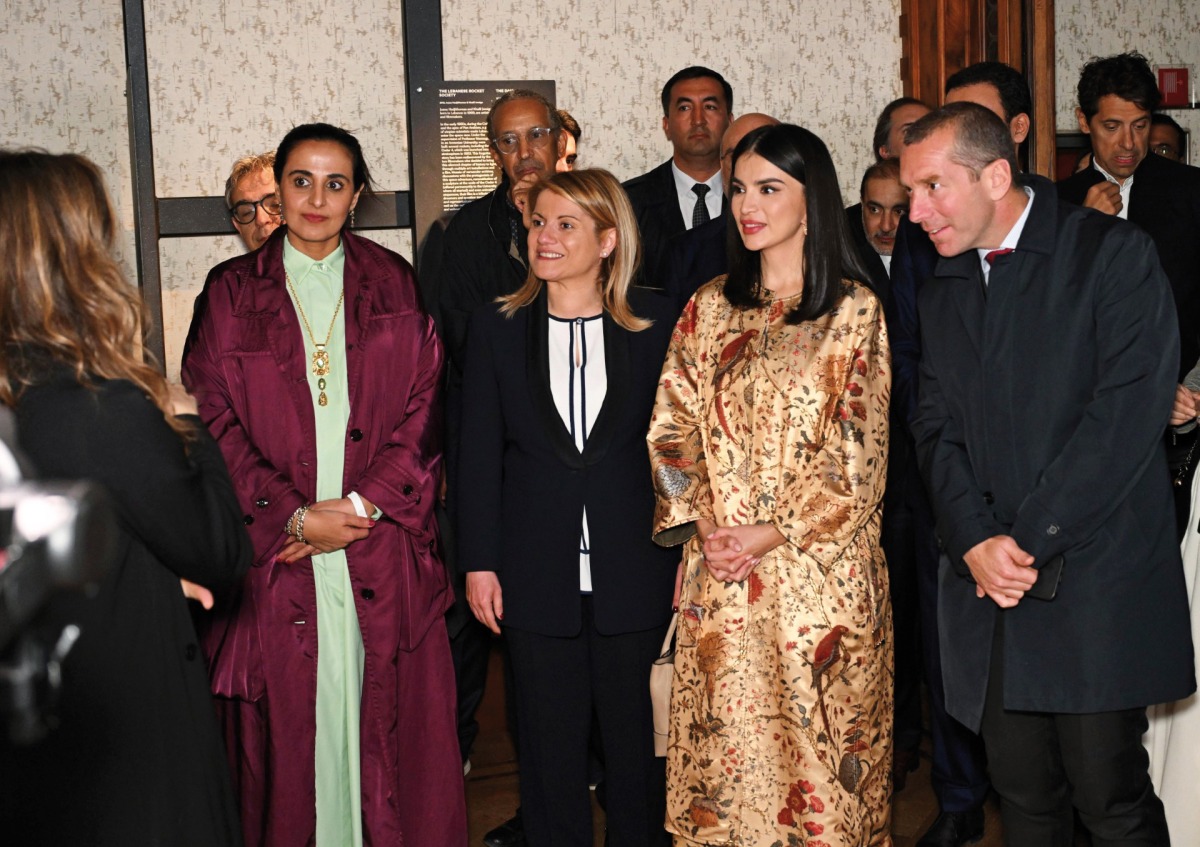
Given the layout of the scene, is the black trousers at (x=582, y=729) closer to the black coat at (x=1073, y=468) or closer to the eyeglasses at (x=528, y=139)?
the black coat at (x=1073, y=468)

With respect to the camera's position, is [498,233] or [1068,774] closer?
[1068,774]

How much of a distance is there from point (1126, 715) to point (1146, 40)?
3098 millimetres

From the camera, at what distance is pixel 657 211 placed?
4.03 meters

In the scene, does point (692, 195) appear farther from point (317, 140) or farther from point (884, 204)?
point (317, 140)

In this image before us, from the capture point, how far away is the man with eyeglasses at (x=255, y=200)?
387cm

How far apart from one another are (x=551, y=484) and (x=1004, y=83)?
1.65 m

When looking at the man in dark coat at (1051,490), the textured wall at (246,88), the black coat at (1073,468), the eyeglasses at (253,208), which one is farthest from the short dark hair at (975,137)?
the textured wall at (246,88)

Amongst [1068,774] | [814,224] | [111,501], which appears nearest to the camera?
[111,501]

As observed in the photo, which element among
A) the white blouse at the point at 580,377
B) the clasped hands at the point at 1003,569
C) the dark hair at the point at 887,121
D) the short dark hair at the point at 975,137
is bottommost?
the clasped hands at the point at 1003,569

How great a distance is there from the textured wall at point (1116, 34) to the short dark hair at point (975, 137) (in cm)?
230

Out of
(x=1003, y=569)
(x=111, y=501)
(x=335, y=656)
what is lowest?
(x=335, y=656)

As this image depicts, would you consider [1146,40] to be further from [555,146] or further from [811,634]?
[811,634]

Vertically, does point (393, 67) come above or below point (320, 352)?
above

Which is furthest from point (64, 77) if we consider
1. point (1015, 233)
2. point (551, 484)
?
point (1015, 233)
